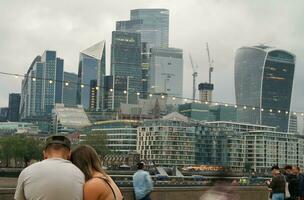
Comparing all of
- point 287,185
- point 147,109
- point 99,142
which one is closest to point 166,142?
point 99,142

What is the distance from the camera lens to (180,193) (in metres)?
15.9

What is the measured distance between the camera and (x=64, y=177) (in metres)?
4.45

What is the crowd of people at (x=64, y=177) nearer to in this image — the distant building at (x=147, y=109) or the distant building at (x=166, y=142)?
the distant building at (x=166, y=142)

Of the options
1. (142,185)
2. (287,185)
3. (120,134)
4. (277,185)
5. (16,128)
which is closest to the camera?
(142,185)

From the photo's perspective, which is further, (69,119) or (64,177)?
(69,119)

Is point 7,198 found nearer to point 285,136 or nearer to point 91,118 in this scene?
point 285,136

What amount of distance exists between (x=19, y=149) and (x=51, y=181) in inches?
4033

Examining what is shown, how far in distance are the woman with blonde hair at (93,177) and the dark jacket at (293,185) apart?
34.2 feet

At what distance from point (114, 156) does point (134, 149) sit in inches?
523

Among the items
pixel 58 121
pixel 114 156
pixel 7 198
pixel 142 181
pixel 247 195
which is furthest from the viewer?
pixel 58 121

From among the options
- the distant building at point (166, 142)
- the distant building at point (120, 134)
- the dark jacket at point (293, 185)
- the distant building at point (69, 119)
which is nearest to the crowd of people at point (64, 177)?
the dark jacket at point (293, 185)

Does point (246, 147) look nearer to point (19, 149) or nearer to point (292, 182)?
point (19, 149)

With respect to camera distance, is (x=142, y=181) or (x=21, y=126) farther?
(x=21, y=126)

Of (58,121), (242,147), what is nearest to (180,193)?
(242,147)
